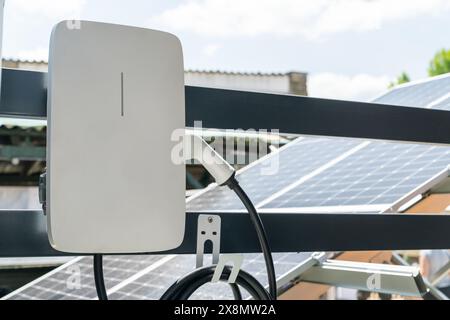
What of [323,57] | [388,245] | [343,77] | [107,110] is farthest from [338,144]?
[107,110]

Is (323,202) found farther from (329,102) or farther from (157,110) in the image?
(157,110)

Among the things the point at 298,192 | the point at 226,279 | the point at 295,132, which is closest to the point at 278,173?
the point at 298,192

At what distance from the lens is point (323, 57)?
2086 millimetres

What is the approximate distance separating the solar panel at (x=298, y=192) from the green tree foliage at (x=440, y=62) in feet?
15.2

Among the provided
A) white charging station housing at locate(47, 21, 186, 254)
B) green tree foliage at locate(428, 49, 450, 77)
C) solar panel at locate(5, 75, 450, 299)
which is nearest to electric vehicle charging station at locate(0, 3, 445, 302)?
white charging station housing at locate(47, 21, 186, 254)

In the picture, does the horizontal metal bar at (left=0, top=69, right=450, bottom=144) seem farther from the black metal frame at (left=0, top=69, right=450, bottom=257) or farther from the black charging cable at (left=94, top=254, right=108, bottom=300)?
the black charging cable at (left=94, top=254, right=108, bottom=300)

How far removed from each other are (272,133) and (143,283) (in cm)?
41

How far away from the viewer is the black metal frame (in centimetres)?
52

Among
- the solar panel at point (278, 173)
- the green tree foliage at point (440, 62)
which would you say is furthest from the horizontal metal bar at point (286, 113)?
the green tree foliage at point (440, 62)

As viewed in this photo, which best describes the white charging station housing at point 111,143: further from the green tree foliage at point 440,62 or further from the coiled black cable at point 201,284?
the green tree foliage at point 440,62

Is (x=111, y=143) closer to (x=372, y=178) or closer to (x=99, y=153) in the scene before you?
(x=99, y=153)

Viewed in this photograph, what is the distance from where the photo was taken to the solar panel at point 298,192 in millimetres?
907

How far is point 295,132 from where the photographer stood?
0.66 metres
